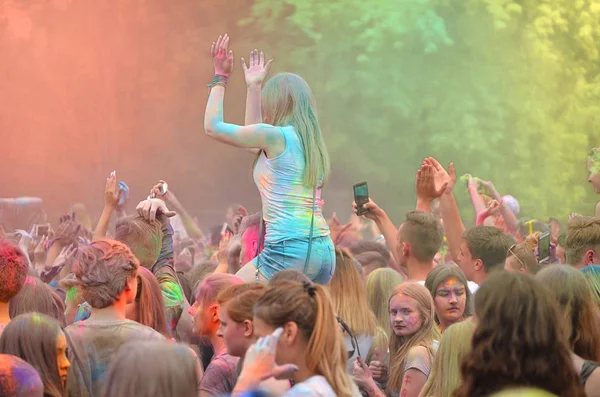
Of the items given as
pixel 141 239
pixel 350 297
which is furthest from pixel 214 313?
pixel 350 297

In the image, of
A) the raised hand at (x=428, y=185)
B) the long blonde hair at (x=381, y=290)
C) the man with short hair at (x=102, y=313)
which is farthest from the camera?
the raised hand at (x=428, y=185)

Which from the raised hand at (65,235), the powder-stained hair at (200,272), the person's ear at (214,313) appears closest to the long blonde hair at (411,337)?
the person's ear at (214,313)

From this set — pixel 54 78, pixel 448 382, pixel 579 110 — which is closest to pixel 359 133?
pixel 579 110

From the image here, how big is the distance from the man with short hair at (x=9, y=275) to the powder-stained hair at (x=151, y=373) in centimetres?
133

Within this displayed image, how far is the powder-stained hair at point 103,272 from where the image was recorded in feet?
12.4

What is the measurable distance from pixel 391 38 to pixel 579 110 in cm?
359

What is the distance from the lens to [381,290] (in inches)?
217

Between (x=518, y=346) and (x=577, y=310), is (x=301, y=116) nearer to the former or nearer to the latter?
(x=577, y=310)

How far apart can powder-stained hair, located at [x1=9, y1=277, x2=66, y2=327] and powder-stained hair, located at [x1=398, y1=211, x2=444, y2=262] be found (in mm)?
2135

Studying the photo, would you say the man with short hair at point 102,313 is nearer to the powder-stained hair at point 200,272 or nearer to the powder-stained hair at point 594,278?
the powder-stained hair at point 594,278

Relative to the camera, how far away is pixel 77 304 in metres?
4.94

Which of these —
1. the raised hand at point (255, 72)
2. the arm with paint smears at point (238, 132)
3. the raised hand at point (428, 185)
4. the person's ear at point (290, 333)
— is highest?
the raised hand at point (255, 72)

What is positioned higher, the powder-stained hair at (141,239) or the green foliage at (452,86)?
Result: the green foliage at (452,86)

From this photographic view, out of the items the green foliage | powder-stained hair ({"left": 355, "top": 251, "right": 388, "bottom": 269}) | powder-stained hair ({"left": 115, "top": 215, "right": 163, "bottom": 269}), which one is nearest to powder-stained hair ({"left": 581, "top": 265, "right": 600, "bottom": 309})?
powder-stained hair ({"left": 115, "top": 215, "right": 163, "bottom": 269})
